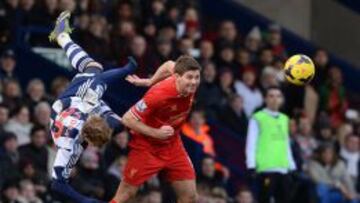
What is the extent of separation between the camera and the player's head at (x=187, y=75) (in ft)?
63.5

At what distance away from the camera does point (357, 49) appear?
32.4 metres

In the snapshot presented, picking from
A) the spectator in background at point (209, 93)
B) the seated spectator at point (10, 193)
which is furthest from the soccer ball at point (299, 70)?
the spectator in background at point (209, 93)

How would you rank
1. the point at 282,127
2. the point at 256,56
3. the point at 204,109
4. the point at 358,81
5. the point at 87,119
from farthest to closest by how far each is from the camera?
the point at 358,81 < the point at 256,56 < the point at 204,109 < the point at 282,127 < the point at 87,119

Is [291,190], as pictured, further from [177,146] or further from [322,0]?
[322,0]

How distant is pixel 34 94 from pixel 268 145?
312cm

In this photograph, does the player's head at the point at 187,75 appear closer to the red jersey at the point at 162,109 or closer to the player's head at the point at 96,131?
the red jersey at the point at 162,109

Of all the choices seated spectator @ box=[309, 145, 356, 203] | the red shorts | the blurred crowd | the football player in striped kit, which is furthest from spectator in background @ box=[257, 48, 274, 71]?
the red shorts

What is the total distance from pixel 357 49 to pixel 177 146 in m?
12.9

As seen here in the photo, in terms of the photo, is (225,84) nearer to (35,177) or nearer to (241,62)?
(241,62)

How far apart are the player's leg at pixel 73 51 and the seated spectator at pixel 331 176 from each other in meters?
6.13

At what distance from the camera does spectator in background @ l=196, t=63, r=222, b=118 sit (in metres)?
25.8

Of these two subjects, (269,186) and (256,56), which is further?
(256,56)

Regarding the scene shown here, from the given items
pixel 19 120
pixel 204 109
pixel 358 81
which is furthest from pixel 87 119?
pixel 358 81

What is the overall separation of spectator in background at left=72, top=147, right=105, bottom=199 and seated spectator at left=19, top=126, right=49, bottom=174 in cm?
46
